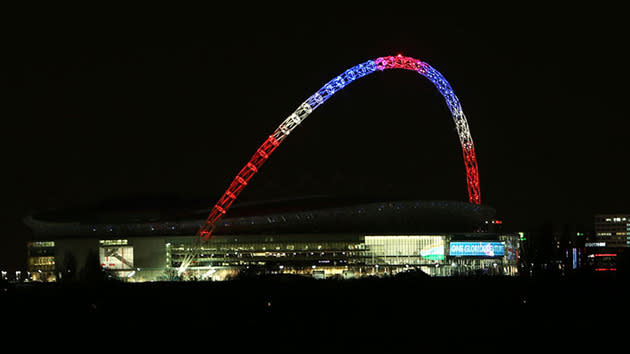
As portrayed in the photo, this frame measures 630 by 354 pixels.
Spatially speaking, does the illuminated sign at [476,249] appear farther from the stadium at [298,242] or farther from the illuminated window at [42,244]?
the illuminated window at [42,244]

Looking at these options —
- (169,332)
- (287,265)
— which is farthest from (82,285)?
(169,332)

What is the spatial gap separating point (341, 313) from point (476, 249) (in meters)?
93.5

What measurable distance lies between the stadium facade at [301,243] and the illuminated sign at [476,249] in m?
0.18

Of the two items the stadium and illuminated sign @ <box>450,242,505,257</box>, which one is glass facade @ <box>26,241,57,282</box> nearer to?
the stadium

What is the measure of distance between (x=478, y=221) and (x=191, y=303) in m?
92.7

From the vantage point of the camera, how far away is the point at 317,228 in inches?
6811

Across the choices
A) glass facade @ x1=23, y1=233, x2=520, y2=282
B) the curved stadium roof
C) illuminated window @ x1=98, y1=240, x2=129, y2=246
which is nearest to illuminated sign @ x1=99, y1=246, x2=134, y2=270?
→ glass facade @ x1=23, y1=233, x2=520, y2=282

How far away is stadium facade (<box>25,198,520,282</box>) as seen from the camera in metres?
169

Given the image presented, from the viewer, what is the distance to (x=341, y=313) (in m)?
84.6

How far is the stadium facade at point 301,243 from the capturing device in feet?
555

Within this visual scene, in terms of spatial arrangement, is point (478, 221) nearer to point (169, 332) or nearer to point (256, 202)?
point (256, 202)

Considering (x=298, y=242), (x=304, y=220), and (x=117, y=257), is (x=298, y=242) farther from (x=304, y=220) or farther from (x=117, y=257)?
(x=117, y=257)

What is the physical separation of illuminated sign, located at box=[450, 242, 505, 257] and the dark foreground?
47.4 m

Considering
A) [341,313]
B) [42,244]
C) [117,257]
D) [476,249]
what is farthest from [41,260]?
[341,313]
